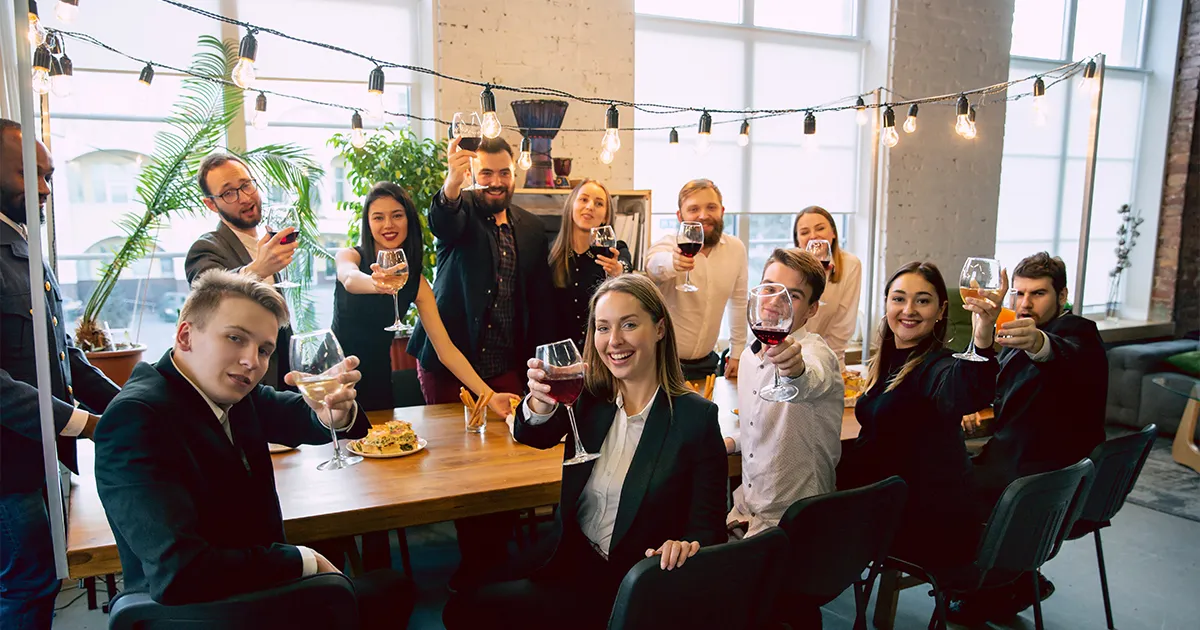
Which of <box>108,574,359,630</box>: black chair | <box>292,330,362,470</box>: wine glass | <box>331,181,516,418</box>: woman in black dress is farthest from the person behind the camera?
<box>331,181,516,418</box>: woman in black dress

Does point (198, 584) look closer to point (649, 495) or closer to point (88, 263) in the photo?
point (649, 495)

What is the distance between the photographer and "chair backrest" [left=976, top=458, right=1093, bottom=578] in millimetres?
2053

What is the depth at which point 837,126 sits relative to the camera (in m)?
6.01

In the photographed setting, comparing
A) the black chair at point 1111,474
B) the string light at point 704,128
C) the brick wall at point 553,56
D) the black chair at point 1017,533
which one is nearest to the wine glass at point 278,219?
the string light at point 704,128

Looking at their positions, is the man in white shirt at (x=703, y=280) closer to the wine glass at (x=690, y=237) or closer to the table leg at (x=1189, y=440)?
the wine glass at (x=690, y=237)

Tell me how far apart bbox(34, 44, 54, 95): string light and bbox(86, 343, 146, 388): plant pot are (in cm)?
162

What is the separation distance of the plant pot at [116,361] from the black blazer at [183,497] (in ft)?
7.74

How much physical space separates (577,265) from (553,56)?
206 centimetres

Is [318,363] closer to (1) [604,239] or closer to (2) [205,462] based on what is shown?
(2) [205,462]

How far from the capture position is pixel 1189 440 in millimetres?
4836

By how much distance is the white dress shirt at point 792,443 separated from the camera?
2055 millimetres

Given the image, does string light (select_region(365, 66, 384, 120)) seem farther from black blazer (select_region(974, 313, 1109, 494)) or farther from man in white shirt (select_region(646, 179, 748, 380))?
black blazer (select_region(974, 313, 1109, 494))

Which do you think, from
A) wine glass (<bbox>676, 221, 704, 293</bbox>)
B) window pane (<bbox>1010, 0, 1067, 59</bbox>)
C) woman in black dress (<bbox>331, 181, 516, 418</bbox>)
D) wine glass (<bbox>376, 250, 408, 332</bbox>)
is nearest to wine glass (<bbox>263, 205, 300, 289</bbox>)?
wine glass (<bbox>376, 250, 408, 332</bbox>)

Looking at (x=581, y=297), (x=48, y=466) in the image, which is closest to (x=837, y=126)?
(x=581, y=297)
